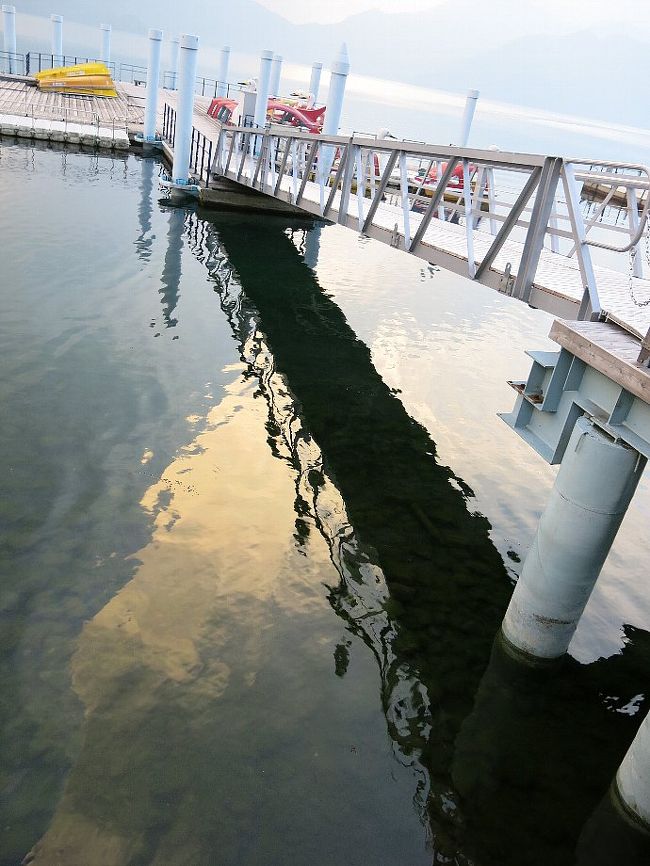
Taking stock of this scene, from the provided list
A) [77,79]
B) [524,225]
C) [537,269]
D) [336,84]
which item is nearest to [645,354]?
[524,225]

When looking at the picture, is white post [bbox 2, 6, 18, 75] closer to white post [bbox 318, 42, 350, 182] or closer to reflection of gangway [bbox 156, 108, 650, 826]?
white post [bbox 318, 42, 350, 182]

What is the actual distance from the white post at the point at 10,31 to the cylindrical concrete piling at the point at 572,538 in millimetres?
40938

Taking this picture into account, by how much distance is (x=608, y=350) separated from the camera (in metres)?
4.57

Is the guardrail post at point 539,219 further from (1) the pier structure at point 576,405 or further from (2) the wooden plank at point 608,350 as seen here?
(2) the wooden plank at point 608,350

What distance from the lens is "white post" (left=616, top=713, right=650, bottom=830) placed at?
13.2 ft

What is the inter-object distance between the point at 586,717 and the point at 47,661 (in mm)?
3754

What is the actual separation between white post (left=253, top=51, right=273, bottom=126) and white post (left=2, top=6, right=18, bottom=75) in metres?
21.4

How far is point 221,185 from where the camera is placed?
797 inches

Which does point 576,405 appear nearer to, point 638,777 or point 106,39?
point 638,777

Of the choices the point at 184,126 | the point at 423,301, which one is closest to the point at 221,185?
the point at 184,126

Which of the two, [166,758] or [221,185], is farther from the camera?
[221,185]

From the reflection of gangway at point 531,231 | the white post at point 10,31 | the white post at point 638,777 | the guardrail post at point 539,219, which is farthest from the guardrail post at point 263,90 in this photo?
the white post at point 10,31

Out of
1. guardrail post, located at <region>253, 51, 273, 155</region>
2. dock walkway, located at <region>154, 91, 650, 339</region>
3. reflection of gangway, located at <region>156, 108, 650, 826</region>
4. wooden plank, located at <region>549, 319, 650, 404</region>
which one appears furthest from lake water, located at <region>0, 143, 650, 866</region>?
guardrail post, located at <region>253, 51, 273, 155</region>

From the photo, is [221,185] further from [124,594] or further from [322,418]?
[124,594]
